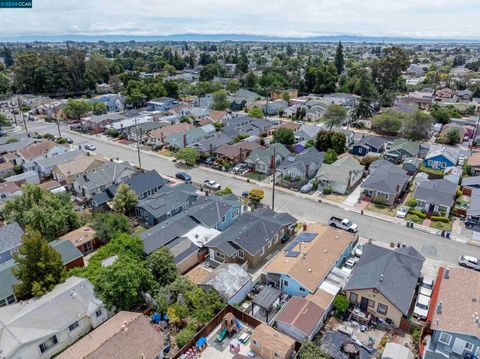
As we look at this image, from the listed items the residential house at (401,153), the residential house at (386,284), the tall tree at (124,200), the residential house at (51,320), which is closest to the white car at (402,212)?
the residential house at (386,284)

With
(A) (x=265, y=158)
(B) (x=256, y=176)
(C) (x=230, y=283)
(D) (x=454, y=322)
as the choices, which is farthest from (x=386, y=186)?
(C) (x=230, y=283)

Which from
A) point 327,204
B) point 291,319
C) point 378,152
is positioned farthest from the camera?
point 378,152

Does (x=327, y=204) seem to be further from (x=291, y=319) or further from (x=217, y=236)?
(x=291, y=319)

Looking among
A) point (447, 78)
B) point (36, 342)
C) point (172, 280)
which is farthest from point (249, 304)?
point (447, 78)

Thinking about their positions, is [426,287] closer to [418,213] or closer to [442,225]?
[442,225]

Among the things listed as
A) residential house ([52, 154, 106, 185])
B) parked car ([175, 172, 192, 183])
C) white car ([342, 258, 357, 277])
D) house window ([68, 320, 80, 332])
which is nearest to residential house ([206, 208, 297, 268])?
white car ([342, 258, 357, 277])

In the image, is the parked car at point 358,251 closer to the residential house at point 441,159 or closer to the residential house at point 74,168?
the residential house at point 441,159

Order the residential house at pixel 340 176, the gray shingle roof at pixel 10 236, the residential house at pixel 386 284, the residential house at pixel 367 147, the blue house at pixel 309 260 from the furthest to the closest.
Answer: the residential house at pixel 367 147 → the residential house at pixel 340 176 → the gray shingle roof at pixel 10 236 → the blue house at pixel 309 260 → the residential house at pixel 386 284
